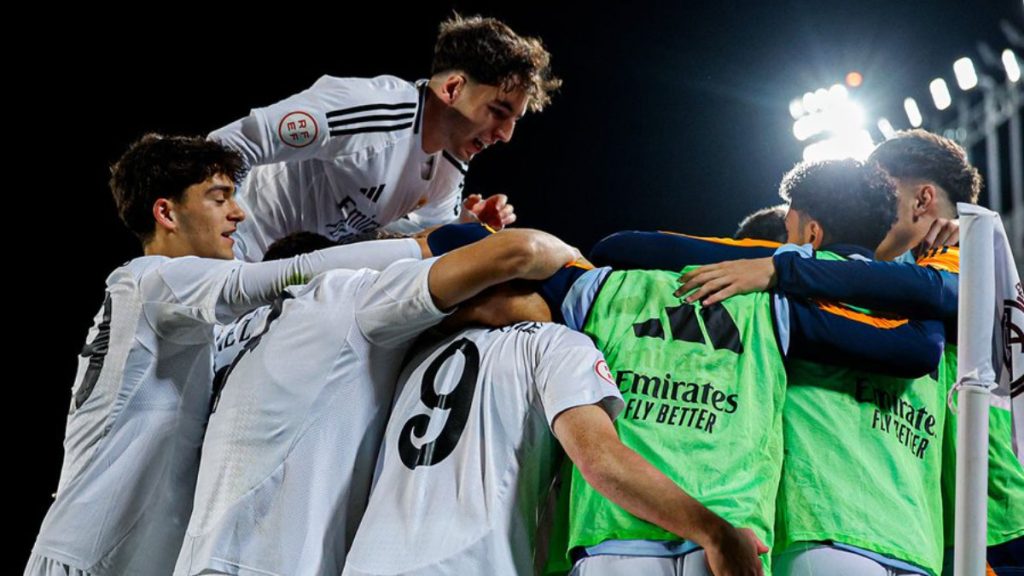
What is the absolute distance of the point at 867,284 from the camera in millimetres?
2816

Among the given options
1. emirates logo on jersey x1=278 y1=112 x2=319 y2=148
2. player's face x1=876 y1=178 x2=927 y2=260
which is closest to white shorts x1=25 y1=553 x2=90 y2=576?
emirates logo on jersey x1=278 y1=112 x2=319 y2=148

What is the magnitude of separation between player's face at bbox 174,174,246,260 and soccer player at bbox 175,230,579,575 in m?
0.72

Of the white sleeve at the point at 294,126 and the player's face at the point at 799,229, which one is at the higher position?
the white sleeve at the point at 294,126

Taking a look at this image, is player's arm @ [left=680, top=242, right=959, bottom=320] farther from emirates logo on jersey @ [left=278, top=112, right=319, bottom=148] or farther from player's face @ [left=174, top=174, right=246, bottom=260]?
emirates logo on jersey @ [left=278, top=112, right=319, bottom=148]

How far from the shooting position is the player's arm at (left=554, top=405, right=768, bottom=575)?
2.30 m

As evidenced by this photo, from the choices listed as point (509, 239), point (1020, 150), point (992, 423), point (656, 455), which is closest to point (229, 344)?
point (509, 239)

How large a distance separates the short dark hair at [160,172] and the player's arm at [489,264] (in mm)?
1250

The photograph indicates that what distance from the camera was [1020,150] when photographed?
10.4 meters

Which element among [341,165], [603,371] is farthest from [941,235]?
[341,165]

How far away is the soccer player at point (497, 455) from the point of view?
2.42m

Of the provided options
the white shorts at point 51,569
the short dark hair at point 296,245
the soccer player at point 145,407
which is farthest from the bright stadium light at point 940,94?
the white shorts at point 51,569

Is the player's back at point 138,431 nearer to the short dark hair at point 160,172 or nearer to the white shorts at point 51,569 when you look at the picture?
the white shorts at point 51,569

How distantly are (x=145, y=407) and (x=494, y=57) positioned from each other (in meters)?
1.97

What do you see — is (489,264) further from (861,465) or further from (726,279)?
(861,465)
